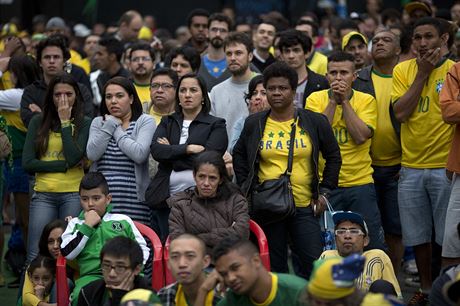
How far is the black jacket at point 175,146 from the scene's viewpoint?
9.58 metres

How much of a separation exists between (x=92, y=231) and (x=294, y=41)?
3.54 meters

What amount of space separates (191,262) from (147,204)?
210 cm

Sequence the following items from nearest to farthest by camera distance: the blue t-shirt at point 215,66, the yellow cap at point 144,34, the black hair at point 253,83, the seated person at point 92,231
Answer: the seated person at point 92,231, the black hair at point 253,83, the blue t-shirt at point 215,66, the yellow cap at point 144,34

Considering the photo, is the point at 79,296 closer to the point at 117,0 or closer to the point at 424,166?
the point at 424,166

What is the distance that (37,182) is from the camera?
10.4m

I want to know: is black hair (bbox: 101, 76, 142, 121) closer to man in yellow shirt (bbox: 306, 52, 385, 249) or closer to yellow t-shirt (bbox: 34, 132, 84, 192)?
yellow t-shirt (bbox: 34, 132, 84, 192)

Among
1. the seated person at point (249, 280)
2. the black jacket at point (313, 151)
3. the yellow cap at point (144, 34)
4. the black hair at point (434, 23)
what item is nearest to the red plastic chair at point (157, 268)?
the black jacket at point (313, 151)

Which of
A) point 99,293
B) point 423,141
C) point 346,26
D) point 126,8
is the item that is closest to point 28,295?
point 99,293

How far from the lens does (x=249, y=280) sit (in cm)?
714

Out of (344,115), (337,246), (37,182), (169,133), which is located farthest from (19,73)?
(337,246)

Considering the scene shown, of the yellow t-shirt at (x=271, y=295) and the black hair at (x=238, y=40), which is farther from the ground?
the black hair at (x=238, y=40)

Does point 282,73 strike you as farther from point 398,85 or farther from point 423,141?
point 423,141

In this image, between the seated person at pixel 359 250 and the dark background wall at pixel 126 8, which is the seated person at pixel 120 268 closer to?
the seated person at pixel 359 250

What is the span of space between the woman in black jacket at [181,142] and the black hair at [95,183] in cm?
55
